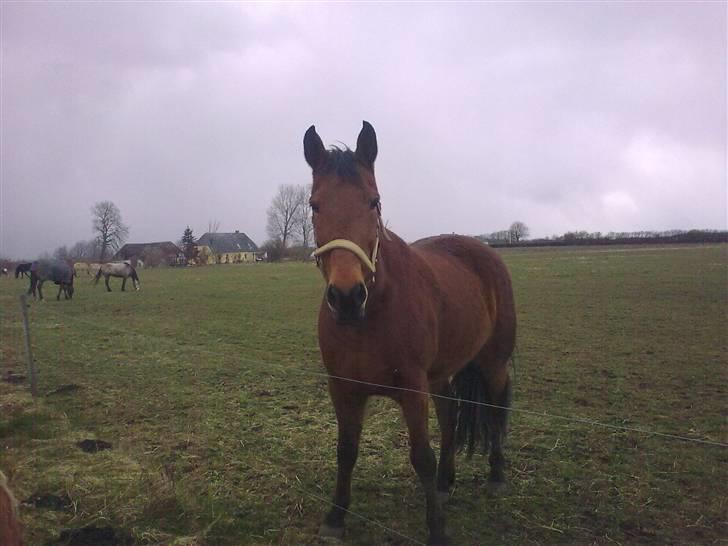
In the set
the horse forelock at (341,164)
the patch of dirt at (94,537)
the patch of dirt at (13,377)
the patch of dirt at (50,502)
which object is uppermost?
the horse forelock at (341,164)

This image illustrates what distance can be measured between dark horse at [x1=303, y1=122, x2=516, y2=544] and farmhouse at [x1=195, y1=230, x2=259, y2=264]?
77294 mm

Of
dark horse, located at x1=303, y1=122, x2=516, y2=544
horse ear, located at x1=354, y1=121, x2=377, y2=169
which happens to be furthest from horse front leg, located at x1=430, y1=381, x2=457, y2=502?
horse ear, located at x1=354, y1=121, x2=377, y2=169

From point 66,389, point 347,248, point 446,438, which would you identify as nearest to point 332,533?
point 446,438

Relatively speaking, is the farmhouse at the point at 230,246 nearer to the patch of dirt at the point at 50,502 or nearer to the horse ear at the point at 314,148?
the patch of dirt at the point at 50,502

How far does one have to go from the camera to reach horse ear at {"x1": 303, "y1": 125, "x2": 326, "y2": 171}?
8.27 ft

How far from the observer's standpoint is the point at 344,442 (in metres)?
2.89

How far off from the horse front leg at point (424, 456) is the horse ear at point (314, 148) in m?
1.36

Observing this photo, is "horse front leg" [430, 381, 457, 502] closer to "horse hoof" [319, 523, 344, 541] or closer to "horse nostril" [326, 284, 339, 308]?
"horse hoof" [319, 523, 344, 541]

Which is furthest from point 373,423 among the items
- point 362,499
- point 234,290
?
point 234,290

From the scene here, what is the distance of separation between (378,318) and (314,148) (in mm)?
993

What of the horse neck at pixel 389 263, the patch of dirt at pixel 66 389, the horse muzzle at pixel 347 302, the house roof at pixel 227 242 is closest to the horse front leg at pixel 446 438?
the horse neck at pixel 389 263

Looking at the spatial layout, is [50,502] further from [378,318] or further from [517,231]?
[517,231]

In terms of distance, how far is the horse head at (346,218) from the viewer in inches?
84.0

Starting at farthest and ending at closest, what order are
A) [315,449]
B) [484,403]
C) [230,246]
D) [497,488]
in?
[230,246], [315,449], [484,403], [497,488]
